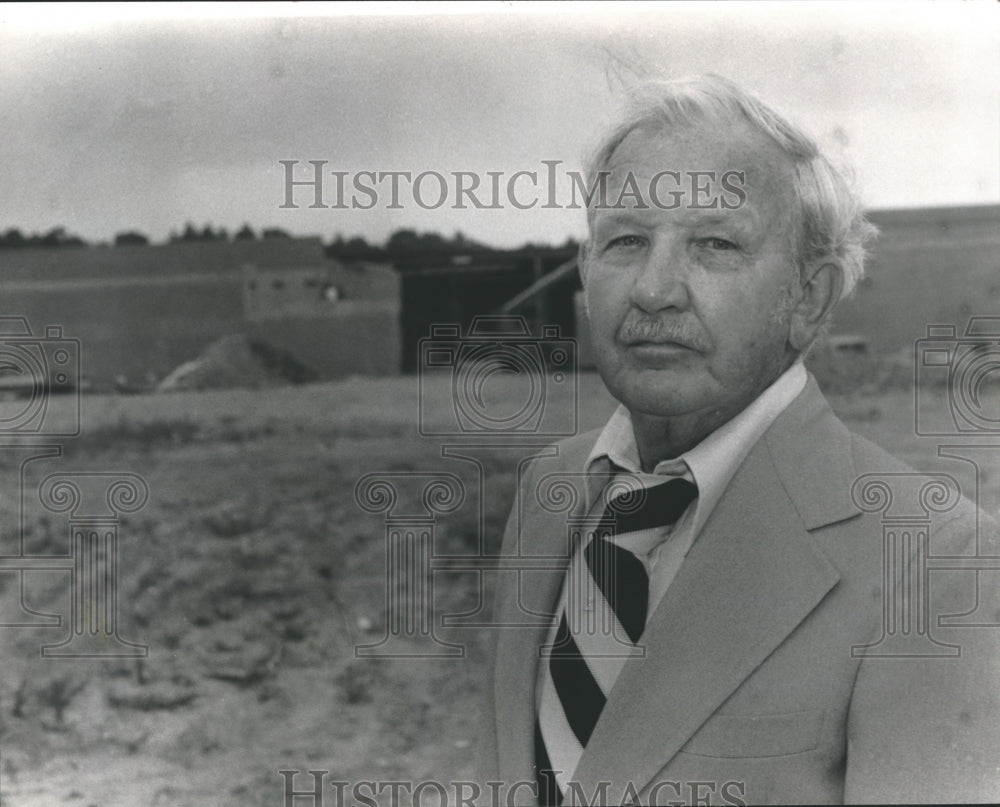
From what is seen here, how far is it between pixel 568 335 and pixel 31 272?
1.16 meters

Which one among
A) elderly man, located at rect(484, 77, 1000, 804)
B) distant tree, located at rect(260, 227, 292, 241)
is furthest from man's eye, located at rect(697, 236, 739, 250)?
distant tree, located at rect(260, 227, 292, 241)

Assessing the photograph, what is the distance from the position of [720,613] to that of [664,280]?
0.58 meters

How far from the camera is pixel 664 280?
1555 millimetres

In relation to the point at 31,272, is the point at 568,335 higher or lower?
lower

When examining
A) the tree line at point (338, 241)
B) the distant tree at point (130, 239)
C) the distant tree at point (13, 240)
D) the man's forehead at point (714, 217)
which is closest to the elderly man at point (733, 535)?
the man's forehead at point (714, 217)

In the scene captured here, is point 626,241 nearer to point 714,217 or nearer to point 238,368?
point 714,217

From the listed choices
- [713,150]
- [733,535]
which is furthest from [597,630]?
[713,150]

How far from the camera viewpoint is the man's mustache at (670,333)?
156 centimetres

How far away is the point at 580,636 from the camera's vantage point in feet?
5.60

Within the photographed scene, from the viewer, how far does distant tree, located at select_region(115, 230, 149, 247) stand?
1.96 m

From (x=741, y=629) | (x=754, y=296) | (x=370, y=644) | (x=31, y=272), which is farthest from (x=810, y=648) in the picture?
(x=31, y=272)

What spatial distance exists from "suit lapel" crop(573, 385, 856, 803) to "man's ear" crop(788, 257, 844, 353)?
4.9 inches

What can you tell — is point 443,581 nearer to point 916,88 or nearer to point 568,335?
point 568,335

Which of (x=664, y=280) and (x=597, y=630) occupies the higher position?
(x=664, y=280)
